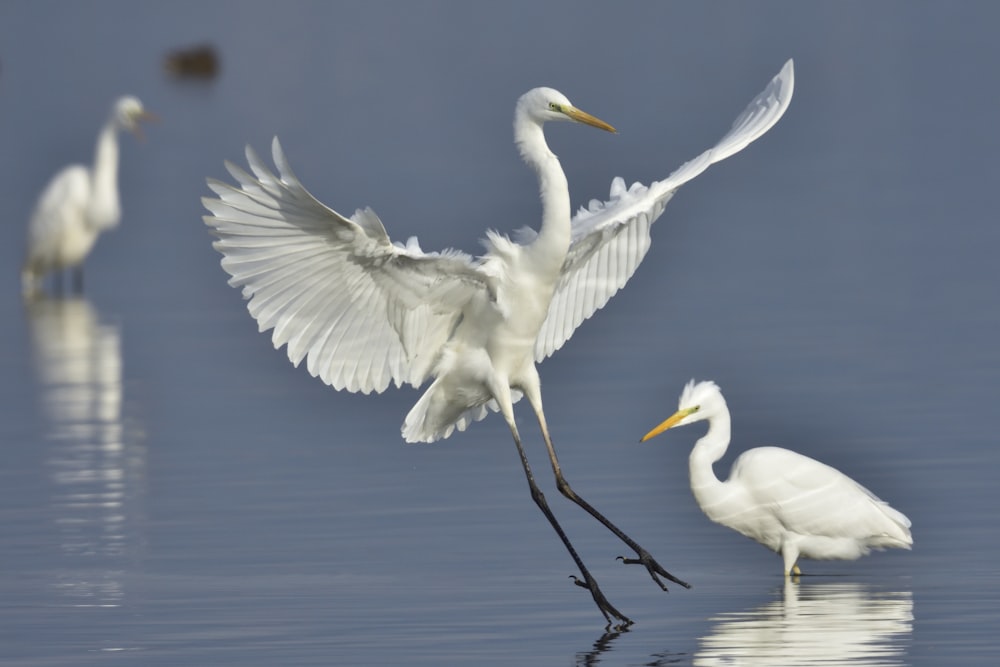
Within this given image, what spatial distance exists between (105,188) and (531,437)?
12828 mm

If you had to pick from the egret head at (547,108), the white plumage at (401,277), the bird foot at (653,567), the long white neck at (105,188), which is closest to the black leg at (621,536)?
the bird foot at (653,567)

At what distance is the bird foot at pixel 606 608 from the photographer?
8.76 metres

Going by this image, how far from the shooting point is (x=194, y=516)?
36.1 ft

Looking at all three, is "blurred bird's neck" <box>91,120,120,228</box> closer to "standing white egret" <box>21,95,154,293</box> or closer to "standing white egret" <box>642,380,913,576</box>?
"standing white egret" <box>21,95,154,293</box>

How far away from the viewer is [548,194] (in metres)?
9.96

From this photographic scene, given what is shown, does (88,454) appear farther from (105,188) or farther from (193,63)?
(193,63)

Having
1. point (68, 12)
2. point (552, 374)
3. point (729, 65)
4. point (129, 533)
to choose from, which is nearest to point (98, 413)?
point (552, 374)

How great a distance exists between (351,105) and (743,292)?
29.1 metres

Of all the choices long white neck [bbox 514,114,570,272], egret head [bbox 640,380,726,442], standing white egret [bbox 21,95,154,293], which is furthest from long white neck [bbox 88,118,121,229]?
long white neck [bbox 514,114,570,272]

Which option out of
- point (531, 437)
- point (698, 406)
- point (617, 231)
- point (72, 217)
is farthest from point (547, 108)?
point (72, 217)

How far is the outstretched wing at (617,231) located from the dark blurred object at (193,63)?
45.1 meters

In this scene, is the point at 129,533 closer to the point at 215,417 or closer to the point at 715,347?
the point at 215,417

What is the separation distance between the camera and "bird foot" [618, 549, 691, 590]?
9227mm

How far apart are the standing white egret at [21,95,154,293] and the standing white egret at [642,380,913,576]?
1382 cm
